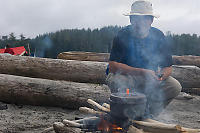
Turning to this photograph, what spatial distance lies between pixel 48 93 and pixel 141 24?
107 inches

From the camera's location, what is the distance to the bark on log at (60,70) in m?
5.88

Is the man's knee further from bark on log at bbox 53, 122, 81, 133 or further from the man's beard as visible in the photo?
bark on log at bbox 53, 122, 81, 133

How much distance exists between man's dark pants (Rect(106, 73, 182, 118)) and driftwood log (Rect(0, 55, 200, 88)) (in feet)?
7.67

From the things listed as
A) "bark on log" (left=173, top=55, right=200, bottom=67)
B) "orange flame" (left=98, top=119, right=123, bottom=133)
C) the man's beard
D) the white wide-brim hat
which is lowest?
"orange flame" (left=98, top=119, right=123, bottom=133)

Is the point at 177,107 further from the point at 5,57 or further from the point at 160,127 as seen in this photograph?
the point at 5,57

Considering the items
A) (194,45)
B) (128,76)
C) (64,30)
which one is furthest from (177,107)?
(64,30)

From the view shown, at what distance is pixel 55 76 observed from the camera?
591cm

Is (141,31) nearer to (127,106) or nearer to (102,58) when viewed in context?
(127,106)

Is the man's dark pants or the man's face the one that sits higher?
the man's face

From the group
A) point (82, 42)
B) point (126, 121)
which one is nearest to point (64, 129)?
point (126, 121)

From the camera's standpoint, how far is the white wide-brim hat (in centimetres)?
339

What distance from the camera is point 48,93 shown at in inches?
195

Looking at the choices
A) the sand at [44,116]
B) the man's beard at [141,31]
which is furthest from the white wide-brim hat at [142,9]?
the sand at [44,116]

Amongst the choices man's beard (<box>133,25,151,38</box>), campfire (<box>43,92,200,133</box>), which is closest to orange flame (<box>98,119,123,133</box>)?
campfire (<box>43,92,200,133</box>)
